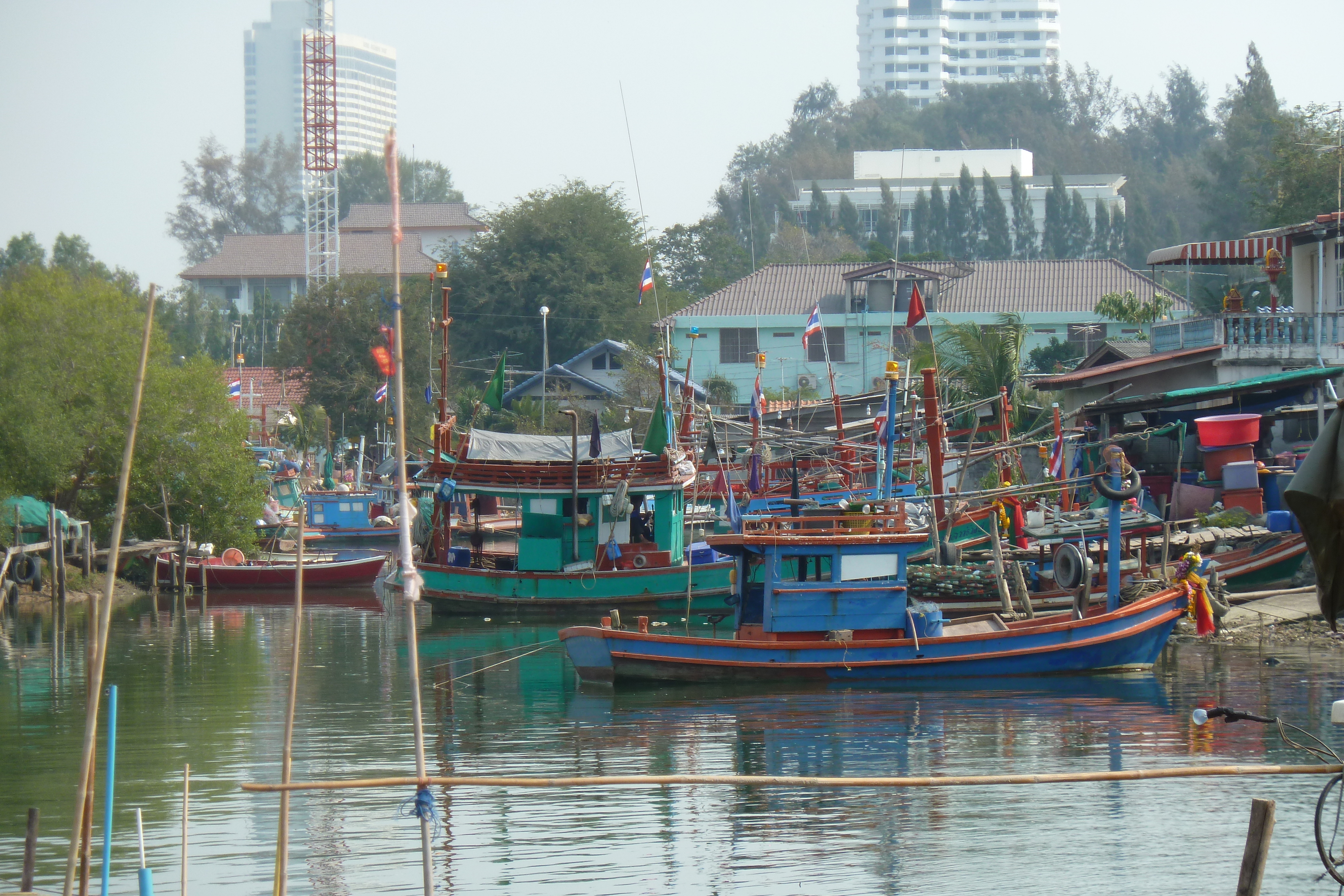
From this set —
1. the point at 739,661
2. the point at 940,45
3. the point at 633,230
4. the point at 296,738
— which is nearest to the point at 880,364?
the point at 633,230

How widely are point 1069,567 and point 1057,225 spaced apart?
2487 inches

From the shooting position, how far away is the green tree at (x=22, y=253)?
2968 inches

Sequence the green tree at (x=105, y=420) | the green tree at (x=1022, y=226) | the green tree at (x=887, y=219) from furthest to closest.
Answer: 1. the green tree at (x=887, y=219)
2. the green tree at (x=1022, y=226)
3. the green tree at (x=105, y=420)

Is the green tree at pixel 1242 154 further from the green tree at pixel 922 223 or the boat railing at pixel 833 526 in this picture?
the boat railing at pixel 833 526

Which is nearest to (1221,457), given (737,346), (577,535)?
(577,535)

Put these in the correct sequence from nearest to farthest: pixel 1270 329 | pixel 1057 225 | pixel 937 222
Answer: pixel 1270 329
pixel 1057 225
pixel 937 222

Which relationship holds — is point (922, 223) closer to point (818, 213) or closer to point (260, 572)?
point (818, 213)

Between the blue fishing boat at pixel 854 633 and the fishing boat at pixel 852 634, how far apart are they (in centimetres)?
2

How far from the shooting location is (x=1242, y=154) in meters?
64.9

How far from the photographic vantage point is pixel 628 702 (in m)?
18.1

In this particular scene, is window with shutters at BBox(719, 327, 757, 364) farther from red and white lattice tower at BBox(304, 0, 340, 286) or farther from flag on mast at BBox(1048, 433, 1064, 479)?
flag on mast at BBox(1048, 433, 1064, 479)

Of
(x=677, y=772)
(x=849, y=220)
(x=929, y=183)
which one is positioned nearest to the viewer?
(x=677, y=772)

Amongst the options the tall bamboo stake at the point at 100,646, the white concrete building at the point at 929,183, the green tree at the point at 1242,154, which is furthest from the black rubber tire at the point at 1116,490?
the white concrete building at the point at 929,183

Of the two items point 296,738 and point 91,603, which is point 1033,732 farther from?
point 91,603
